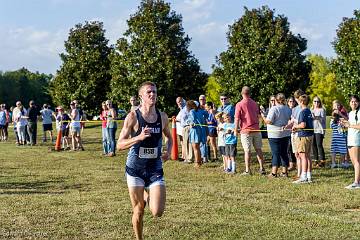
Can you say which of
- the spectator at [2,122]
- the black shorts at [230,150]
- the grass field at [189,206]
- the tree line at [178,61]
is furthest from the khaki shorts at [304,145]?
the tree line at [178,61]

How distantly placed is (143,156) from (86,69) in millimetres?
42352

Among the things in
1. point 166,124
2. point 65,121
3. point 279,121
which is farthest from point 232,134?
point 65,121

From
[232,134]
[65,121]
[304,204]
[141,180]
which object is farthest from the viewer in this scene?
[65,121]

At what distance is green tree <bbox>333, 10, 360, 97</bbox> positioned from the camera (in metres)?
43.0

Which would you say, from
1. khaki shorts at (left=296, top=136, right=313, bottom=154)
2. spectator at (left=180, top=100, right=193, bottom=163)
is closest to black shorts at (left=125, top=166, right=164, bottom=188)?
khaki shorts at (left=296, top=136, right=313, bottom=154)

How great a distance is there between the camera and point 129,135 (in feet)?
23.2

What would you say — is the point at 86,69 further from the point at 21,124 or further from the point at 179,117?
the point at 179,117

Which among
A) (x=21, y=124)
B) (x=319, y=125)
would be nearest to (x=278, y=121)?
(x=319, y=125)

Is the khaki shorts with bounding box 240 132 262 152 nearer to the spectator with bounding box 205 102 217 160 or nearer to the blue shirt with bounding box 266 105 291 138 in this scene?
the blue shirt with bounding box 266 105 291 138

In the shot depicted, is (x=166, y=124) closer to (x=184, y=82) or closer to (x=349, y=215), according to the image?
(x=349, y=215)

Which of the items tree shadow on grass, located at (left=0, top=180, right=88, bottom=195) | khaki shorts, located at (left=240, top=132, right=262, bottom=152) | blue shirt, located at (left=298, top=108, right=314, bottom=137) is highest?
blue shirt, located at (left=298, top=108, right=314, bottom=137)

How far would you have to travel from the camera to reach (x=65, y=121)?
23922 millimetres

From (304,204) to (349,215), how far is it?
116cm

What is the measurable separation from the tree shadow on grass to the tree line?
28.7m
